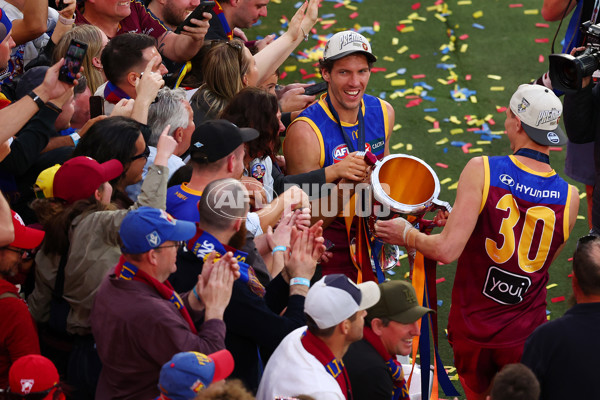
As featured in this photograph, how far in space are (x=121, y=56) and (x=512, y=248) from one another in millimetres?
3064

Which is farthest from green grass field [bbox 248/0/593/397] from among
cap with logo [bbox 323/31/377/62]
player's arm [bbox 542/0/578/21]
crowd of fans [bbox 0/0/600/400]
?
crowd of fans [bbox 0/0/600/400]

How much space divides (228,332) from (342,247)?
1.77m

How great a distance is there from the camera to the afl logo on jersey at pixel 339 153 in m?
5.55

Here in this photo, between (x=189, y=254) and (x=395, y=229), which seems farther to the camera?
(x=395, y=229)

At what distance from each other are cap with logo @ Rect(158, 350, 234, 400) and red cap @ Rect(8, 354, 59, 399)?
695 mm

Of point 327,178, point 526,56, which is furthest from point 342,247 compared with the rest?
point 526,56

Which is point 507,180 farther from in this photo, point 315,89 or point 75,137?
point 75,137

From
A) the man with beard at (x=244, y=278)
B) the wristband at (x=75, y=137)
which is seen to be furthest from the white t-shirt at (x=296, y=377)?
the wristband at (x=75, y=137)

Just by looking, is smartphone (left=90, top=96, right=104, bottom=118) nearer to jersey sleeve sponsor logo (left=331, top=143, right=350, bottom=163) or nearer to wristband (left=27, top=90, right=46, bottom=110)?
wristband (left=27, top=90, right=46, bottom=110)

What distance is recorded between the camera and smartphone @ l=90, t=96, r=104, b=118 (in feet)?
18.0

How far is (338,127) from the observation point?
18.5 feet

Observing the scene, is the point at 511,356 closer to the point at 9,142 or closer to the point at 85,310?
the point at 85,310

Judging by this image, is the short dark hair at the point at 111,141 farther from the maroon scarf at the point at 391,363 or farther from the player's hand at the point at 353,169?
the maroon scarf at the point at 391,363

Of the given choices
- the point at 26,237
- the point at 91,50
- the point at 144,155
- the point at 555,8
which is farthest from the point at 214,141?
the point at 555,8
